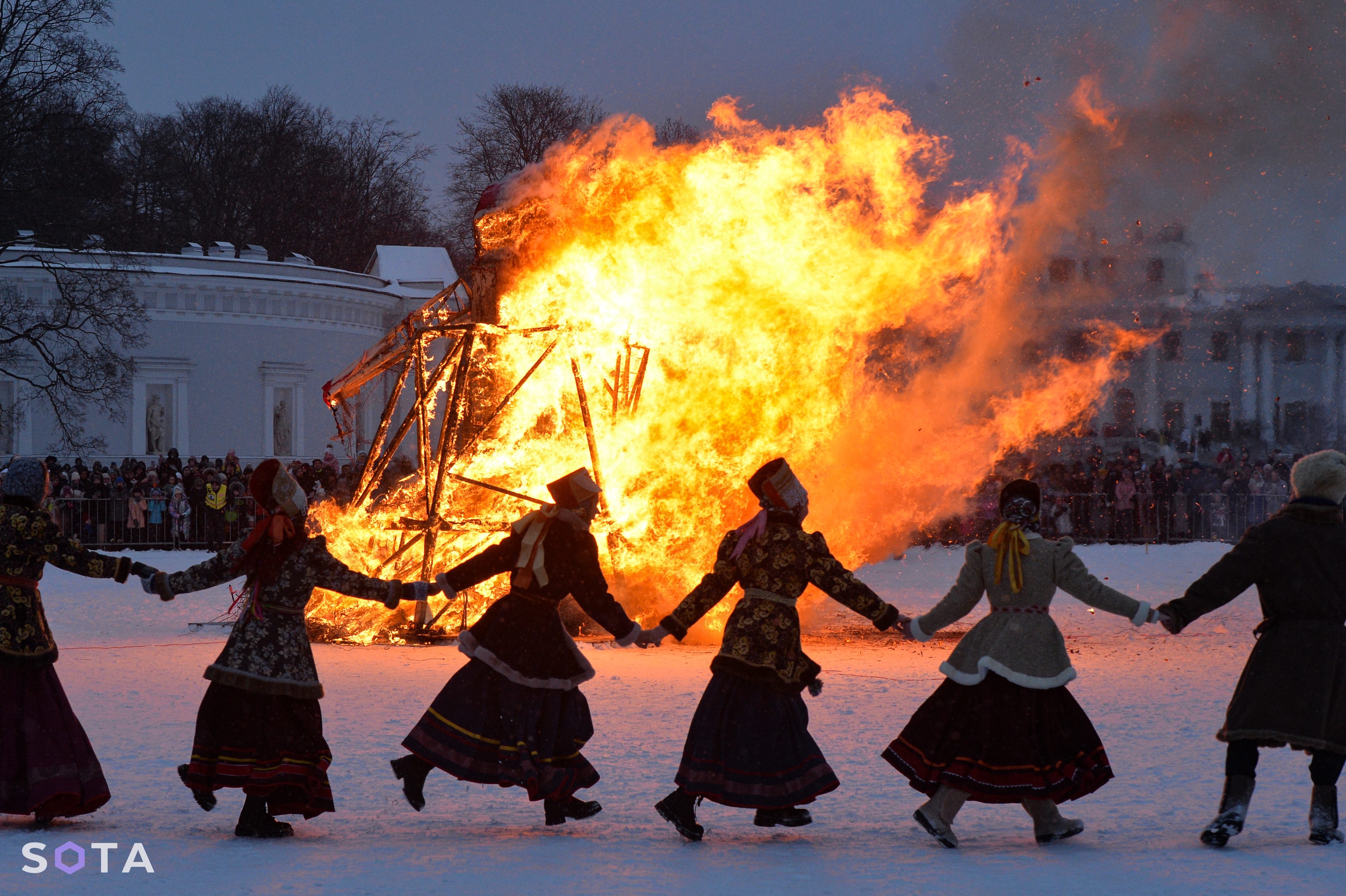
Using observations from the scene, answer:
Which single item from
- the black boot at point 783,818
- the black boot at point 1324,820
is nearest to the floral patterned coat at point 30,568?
the black boot at point 783,818

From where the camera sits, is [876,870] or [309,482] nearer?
[876,870]

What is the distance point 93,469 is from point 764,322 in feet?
50.5

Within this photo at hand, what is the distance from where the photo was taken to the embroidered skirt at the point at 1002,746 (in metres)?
5.66

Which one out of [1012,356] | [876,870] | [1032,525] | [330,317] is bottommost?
[876,870]

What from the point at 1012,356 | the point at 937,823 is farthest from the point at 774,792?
the point at 1012,356

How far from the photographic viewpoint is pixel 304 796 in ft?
19.0

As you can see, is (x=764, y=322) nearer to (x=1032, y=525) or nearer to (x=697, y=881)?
(x=1032, y=525)

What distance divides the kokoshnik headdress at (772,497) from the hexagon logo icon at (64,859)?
9.51 feet

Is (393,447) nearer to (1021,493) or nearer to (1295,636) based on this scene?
(1021,493)

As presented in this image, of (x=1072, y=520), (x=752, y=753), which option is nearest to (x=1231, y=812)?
(x=752, y=753)

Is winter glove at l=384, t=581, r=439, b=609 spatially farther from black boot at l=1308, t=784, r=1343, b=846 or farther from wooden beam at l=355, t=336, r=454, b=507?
wooden beam at l=355, t=336, r=454, b=507

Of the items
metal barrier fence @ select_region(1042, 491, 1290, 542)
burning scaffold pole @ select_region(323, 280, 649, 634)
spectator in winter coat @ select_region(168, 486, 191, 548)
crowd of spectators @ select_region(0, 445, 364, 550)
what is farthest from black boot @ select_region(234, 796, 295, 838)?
metal barrier fence @ select_region(1042, 491, 1290, 542)

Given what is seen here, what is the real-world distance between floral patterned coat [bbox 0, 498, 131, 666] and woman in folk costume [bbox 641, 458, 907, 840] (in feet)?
8.28

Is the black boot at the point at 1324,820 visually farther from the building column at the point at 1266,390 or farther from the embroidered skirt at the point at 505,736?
the building column at the point at 1266,390
